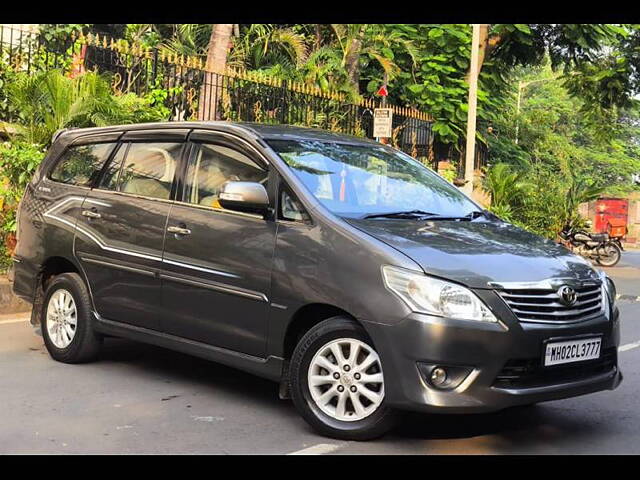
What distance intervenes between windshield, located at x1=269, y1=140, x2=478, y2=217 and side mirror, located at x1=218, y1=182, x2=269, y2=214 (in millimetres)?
279

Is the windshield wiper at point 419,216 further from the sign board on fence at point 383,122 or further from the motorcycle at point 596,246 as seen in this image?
the motorcycle at point 596,246

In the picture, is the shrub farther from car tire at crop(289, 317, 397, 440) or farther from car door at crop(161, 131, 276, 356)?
car tire at crop(289, 317, 397, 440)

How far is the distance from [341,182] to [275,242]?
2.11 ft

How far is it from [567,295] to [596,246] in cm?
1704

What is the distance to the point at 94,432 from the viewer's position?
489 centimetres

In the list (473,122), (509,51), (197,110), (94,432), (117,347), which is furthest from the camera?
(509,51)

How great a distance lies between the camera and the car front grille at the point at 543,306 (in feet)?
15.0

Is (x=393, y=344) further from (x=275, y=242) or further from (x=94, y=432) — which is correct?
(x=94, y=432)

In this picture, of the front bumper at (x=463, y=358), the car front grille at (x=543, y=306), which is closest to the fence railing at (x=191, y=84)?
the front bumper at (x=463, y=358)

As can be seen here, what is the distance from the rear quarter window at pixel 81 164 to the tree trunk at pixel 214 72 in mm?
6940

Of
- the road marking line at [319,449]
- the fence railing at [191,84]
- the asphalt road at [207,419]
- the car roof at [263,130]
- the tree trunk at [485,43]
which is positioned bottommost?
the asphalt road at [207,419]

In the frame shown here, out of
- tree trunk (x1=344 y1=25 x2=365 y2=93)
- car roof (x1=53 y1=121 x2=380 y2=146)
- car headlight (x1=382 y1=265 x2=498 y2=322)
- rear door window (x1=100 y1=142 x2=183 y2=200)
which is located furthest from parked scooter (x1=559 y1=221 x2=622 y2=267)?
car headlight (x1=382 y1=265 x2=498 y2=322)

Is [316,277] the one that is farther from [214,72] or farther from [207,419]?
[214,72]

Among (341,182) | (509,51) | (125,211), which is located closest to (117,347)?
(125,211)
